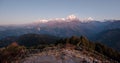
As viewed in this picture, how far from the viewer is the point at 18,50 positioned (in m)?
29.2

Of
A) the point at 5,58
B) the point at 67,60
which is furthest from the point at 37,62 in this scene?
the point at 5,58

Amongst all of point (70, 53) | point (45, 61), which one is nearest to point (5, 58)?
point (45, 61)

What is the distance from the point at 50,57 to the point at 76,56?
3062 millimetres

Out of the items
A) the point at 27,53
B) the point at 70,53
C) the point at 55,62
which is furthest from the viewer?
the point at 27,53

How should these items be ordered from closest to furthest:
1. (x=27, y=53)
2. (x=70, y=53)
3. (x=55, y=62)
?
(x=55, y=62), (x=70, y=53), (x=27, y=53)

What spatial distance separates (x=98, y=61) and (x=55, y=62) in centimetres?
516

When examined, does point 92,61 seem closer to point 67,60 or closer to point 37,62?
point 67,60

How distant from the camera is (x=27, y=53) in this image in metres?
27.6

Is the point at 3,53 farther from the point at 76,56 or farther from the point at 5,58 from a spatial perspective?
the point at 76,56

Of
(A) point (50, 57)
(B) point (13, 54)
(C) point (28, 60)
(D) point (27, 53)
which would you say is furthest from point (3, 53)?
(A) point (50, 57)

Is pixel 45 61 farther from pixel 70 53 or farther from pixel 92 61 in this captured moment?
pixel 92 61

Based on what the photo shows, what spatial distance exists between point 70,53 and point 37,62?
4399mm

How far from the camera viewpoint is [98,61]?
24281 mm

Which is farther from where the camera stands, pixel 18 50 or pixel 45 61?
pixel 18 50
